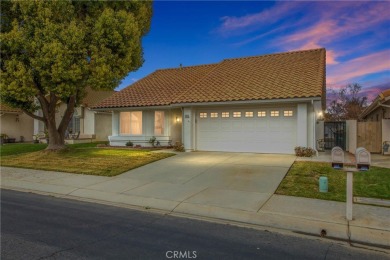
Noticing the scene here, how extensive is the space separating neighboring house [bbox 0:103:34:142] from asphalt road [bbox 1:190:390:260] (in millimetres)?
23712

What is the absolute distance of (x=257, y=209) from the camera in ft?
21.5

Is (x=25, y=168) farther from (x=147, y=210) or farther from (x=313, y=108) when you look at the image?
(x=313, y=108)

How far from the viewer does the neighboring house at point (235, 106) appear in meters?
14.6

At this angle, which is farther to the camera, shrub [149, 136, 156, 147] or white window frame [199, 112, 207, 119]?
shrub [149, 136, 156, 147]

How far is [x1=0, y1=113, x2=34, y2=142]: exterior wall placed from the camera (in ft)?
87.2

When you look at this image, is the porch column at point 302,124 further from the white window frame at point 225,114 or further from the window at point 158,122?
the window at point 158,122

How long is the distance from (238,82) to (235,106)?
6.75 feet

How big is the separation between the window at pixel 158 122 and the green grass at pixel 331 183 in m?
10.0

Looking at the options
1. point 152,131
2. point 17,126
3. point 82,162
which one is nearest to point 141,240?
point 82,162

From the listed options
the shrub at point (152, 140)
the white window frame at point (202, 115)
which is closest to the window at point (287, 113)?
the white window frame at point (202, 115)

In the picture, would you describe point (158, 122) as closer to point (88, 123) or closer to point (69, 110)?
point (69, 110)

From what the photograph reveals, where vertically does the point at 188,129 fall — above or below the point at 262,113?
below

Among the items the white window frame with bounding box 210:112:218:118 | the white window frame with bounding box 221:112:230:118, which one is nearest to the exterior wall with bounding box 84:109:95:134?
the white window frame with bounding box 210:112:218:118

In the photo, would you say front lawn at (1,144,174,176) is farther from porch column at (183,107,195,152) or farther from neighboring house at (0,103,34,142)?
neighboring house at (0,103,34,142)
